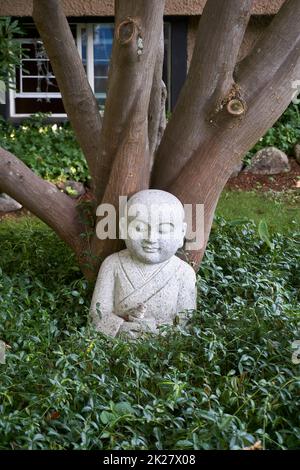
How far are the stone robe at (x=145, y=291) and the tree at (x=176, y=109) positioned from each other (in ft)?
1.17

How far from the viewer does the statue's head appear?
4879 millimetres

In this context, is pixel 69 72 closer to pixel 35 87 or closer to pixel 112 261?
pixel 112 261

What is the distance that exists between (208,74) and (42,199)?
4.78 feet

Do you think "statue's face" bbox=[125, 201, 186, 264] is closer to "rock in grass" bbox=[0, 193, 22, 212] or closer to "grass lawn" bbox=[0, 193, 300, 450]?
"grass lawn" bbox=[0, 193, 300, 450]

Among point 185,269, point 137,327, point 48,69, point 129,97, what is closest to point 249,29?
point 48,69

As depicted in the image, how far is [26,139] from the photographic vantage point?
→ 9.59m

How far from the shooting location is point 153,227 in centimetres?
488

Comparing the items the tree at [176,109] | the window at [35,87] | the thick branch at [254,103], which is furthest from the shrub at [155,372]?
the window at [35,87]

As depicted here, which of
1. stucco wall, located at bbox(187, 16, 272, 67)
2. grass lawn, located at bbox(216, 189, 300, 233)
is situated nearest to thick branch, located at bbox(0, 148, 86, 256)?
grass lawn, located at bbox(216, 189, 300, 233)

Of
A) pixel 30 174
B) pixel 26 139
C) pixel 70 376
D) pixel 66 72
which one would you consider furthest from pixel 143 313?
pixel 26 139

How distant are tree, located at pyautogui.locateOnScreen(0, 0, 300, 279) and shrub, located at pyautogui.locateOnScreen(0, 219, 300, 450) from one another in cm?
44

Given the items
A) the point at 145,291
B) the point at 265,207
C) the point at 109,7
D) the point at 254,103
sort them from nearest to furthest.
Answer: the point at 145,291 → the point at 254,103 → the point at 265,207 → the point at 109,7
